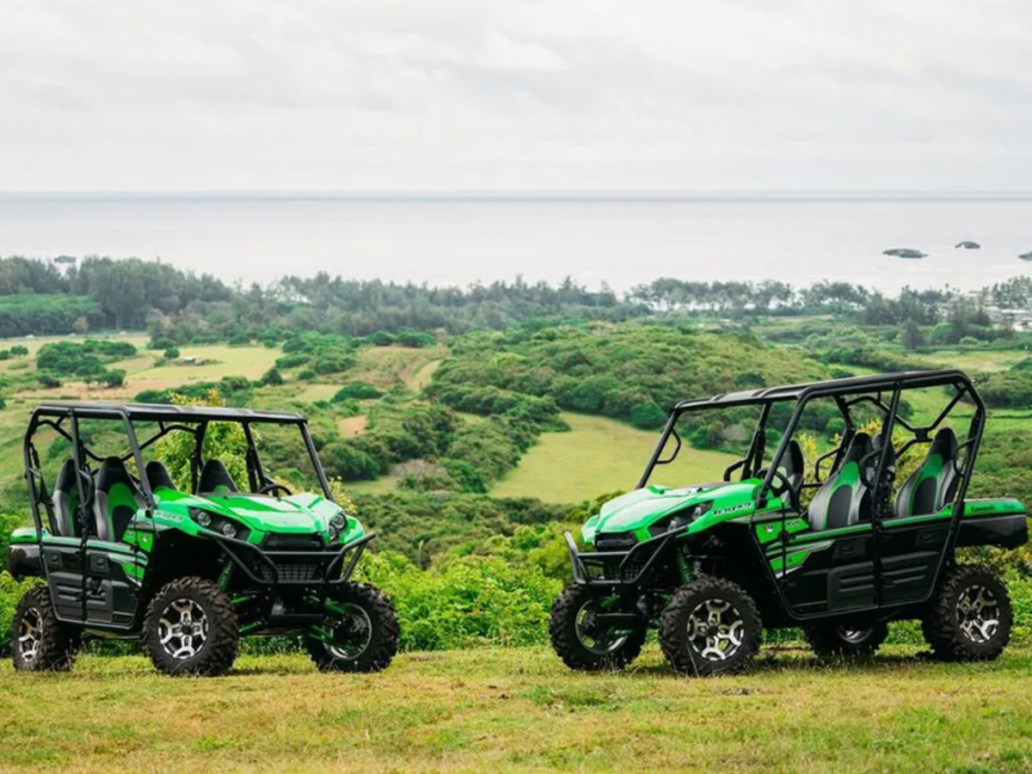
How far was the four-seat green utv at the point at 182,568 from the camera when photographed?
57.8 feet

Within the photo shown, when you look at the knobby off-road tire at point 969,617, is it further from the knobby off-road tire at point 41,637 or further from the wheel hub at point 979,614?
the knobby off-road tire at point 41,637

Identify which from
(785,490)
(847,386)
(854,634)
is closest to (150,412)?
(785,490)

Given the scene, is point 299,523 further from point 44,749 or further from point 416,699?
point 44,749

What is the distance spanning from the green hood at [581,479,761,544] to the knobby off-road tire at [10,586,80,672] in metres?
5.95

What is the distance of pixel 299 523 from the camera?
1809 cm

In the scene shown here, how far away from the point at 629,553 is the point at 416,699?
9.28 feet

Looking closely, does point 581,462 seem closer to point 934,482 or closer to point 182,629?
point 934,482

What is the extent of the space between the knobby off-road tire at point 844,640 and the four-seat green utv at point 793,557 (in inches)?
30.3

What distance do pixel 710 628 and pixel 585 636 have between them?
5.23ft

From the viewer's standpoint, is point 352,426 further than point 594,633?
Yes

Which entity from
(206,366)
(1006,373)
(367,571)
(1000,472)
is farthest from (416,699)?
(206,366)

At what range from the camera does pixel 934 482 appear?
706 inches

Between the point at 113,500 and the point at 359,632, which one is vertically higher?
the point at 113,500

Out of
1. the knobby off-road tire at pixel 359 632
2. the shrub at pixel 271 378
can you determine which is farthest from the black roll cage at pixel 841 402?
the shrub at pixel 271 378
